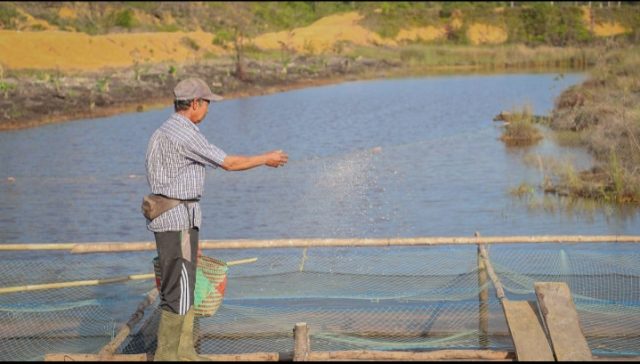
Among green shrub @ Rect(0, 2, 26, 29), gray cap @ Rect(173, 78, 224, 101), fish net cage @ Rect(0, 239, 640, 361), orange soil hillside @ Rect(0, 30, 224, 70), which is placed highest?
gray cap @ Rect(173, 78, 224, 101)

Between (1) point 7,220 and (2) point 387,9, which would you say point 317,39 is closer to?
(2) point 387,9

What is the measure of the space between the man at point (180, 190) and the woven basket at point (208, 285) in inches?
12.6

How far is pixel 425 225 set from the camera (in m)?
12.2

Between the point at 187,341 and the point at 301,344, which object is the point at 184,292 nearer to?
the point at 187,341

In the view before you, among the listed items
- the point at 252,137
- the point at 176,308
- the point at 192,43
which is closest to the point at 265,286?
the point at 176,308

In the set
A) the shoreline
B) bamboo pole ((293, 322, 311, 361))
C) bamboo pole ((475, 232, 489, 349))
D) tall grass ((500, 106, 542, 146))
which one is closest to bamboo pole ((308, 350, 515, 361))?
bamboo pole ((293, 322, 311, 361))

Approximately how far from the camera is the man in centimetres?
539

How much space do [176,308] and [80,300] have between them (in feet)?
8.32

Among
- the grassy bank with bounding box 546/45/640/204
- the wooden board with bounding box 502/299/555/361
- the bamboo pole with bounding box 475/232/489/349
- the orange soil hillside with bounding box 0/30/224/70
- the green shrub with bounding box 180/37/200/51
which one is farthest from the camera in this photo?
the green shrub with bounding box 180/37/200/51

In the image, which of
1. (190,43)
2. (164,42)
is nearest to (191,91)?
(164,42)

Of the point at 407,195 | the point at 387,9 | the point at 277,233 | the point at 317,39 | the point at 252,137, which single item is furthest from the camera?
the point at 387,9

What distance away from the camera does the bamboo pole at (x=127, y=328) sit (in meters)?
5.82

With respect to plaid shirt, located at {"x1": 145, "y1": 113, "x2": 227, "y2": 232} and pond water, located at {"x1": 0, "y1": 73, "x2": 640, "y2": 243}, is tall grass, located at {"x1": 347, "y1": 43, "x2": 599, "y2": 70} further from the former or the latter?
plaid shirt, located at {"x1": 145, "y1": 113, "x2": 227, "y2": 232}

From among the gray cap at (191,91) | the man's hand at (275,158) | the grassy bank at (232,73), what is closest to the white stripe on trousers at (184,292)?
the man's hand at (275,158)
